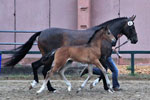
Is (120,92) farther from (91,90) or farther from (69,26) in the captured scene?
Result: (69,26)

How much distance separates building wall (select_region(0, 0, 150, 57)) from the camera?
57.6 feet

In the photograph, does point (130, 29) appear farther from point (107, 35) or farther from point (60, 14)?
point (60, 14)

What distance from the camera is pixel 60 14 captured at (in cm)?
1778

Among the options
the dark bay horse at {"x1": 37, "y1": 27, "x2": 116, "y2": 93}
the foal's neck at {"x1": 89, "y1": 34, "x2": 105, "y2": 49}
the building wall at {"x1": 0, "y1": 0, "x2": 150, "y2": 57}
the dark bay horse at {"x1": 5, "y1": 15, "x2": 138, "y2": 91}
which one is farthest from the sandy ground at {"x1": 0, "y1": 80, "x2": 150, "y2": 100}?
the building wall at {"x1": 0, "y1": 0, "x2": 150, "y2": 57}

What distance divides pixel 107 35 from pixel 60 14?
6971 mm

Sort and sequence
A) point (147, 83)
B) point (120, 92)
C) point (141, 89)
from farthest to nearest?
1. point (147, 83)
2. point (141, 89)
3. point (120, 92)

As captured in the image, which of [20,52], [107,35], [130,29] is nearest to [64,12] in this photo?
[20,52]

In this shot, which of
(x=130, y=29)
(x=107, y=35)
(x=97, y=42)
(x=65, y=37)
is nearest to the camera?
(x=97, y=42)

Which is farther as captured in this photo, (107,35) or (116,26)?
(116,26)

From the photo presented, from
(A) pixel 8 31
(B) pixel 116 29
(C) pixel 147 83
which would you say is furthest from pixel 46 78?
(A) pixel 8 31

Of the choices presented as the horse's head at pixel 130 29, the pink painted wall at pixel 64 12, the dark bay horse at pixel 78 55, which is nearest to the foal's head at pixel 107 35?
the dark bay horse at pixel 78 55

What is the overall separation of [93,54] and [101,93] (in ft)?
3.78

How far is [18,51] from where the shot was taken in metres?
12.0

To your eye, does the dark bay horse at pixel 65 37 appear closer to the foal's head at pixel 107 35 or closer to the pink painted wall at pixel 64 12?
the foal's head at pixel 107 35
